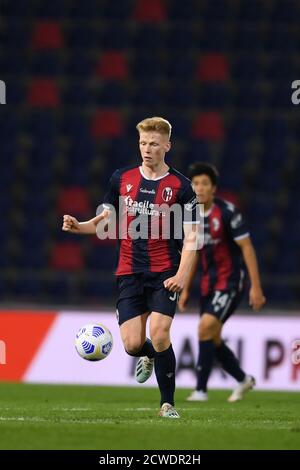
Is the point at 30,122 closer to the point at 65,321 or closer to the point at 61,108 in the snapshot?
the point at 61,108

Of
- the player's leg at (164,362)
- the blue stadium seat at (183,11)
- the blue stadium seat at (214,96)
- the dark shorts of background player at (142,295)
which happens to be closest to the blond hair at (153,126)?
the dark shorts of background player at (142,295)

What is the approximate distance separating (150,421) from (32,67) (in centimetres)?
1273

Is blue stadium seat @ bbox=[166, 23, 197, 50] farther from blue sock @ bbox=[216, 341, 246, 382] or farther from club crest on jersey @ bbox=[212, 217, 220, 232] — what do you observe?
blue sock @ bbox=[216, 341, 246, 382]

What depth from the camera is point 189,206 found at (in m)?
7.53

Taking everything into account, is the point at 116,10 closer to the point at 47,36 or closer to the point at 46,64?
the point at 47,36

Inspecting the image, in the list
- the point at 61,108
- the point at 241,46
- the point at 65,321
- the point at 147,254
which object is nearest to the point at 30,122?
the point at 61,108

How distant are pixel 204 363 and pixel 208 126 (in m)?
8.85

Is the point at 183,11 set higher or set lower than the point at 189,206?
higher

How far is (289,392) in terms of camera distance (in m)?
11.7

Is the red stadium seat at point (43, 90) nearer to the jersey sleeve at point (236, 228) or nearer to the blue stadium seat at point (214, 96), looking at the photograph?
the blue stadium seat at point (214, 96)

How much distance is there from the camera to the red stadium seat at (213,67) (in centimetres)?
1925

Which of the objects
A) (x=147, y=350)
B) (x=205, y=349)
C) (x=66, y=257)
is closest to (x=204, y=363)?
(x=205, y=349)

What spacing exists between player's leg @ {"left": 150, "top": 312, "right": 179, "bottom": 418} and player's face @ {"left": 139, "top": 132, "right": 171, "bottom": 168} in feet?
3.32

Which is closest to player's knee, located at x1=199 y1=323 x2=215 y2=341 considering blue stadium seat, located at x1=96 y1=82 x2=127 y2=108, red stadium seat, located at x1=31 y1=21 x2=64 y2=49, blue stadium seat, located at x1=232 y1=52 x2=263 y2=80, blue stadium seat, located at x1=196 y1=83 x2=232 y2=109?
blue stadium seat, located at x1=196 y1=83 x2=232 y2=109
